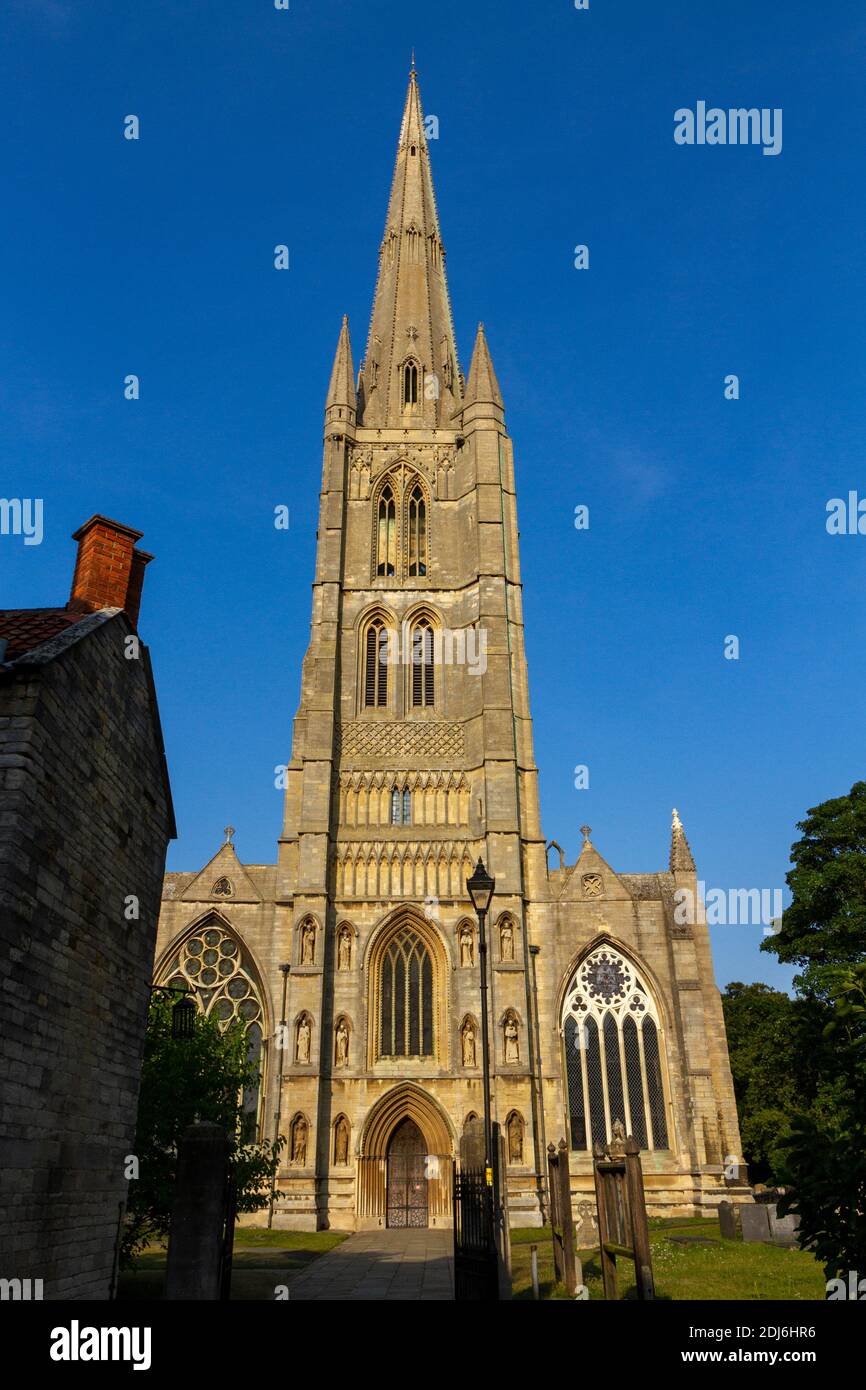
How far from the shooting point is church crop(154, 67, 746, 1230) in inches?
1128

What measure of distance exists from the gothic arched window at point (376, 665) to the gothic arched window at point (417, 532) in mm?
2968

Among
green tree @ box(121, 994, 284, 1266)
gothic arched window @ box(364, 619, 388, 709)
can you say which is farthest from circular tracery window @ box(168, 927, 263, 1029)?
green tree @ box(121, 994, 284, 1266)

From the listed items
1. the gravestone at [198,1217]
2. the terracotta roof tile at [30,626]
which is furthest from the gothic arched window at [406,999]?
the gravestone at [198,1217]

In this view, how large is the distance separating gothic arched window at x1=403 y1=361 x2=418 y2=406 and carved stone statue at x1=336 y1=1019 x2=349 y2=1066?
27.1 meters

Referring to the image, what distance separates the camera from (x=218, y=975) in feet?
105

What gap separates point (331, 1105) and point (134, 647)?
19.9 metres

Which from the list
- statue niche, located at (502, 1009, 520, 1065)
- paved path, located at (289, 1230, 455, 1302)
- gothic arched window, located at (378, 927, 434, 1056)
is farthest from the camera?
gothic arched window, located at (378, 927, 434, 1056)

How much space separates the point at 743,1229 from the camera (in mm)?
21875

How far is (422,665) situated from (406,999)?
1233 centimetres

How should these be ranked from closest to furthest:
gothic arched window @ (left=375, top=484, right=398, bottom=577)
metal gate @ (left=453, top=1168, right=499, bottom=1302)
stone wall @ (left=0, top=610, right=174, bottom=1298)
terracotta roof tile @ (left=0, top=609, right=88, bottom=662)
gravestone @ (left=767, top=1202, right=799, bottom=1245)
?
stone wall @ (left=0, top=610, right=174, bottom=1298)
metal gate @ (left=453, top=1168, right=499, bottom=1302)
terracotta roof tile @ (left=0, top=609, right=88, bottom=662)
gravestone @ (left=767, top=1202, right=799, bottom=1245)
gothic arched window @ (left=375, top=484, right=398, bottom=577)

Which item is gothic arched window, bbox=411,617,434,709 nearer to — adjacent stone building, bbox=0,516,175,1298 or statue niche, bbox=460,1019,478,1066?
statue niche, bbox=460,1019,478,1066
